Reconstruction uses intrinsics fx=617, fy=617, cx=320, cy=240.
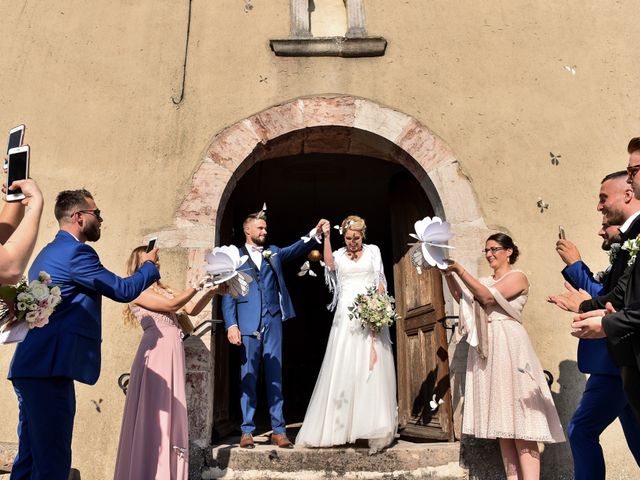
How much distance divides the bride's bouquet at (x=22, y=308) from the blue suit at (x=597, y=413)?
9.23ft

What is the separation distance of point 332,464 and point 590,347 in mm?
1969

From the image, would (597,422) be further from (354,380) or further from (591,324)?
(354,380)

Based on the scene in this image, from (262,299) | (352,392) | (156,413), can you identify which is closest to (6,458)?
(156,413)

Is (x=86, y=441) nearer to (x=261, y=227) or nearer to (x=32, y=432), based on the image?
(x=32, y=432)

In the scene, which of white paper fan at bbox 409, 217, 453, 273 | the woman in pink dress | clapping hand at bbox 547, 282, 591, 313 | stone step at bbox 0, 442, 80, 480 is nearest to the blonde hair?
the woman in pink dress

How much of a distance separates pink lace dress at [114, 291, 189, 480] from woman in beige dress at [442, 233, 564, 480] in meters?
1.88

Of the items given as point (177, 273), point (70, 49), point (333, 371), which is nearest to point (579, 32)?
point (333, 371)

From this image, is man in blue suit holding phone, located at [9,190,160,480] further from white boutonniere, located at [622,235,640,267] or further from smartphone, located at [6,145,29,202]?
white boutonniere, located at [622,235,640,267]

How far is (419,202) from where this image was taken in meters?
5.86

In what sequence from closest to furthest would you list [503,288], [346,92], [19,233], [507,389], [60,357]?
[19,233] < [60,357] < [507,389] < [503,288] < [346,92]

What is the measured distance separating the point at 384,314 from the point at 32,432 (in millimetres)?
2576

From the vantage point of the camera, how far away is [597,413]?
3.42 metres

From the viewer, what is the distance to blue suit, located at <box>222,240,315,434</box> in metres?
4.71

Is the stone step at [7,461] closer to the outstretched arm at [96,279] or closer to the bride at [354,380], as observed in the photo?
the bride at [354,380]
